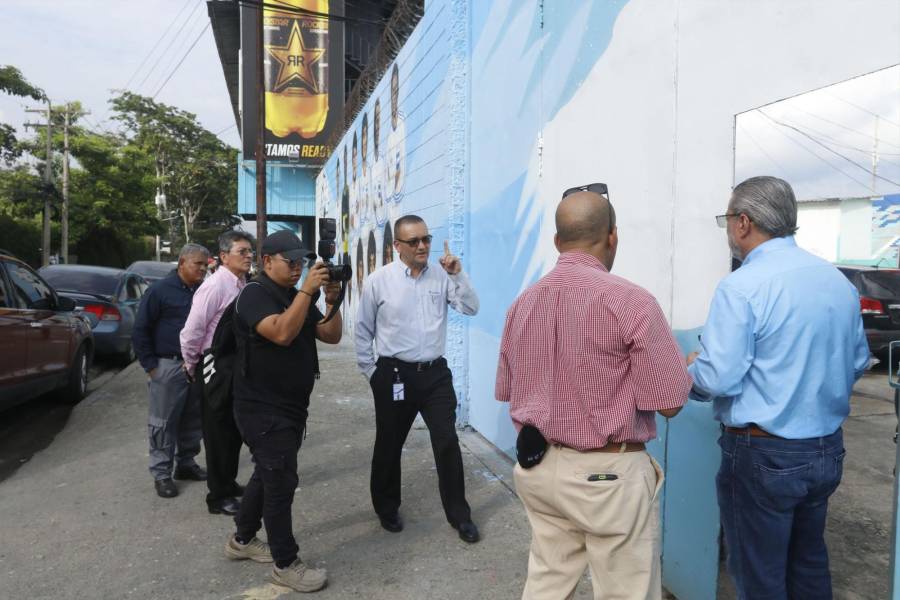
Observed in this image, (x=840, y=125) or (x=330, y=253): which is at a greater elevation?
(x=840, y=125)

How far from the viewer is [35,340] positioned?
21.6 ft

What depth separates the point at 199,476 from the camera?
16.7ft

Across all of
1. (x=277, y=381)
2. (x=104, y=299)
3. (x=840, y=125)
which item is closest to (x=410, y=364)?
(x=277, y=381)

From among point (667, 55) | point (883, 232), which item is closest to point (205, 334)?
point (667, 55)

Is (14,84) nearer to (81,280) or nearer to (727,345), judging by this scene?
(81,280)

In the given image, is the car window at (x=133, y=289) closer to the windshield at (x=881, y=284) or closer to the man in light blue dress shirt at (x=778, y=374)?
the man in light blue dress shirt at (x=778, y=374)

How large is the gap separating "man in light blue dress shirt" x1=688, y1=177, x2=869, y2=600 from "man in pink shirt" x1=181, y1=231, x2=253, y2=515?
303 centimetres

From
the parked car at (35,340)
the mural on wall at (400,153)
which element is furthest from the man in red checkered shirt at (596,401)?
the parked car at (35,340)

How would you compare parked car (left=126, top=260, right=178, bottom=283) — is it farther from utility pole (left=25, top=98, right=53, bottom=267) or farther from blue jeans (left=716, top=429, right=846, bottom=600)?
blue jeans (left=716, top=429, right=846, bottom=600)

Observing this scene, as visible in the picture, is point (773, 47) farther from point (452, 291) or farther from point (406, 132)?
point (406, 132)

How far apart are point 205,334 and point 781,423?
3.48m

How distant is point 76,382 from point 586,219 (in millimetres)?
7272

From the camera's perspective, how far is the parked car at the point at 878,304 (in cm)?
212

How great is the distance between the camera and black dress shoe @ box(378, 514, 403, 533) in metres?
4.10
